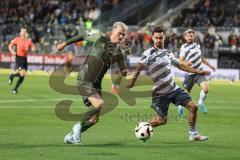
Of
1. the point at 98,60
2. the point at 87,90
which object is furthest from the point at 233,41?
the point at 87,90

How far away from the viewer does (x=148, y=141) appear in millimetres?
14125

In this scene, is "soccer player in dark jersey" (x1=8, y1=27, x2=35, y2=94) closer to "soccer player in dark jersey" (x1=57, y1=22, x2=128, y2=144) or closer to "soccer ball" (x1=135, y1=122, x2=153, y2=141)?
"soccer player in dark jersey" (x1=57, y1=22, x2=128, y2=144)

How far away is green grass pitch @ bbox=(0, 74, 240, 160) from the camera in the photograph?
1205 cm

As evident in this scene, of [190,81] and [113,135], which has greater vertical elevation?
[190,81]

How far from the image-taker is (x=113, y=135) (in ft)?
49.4

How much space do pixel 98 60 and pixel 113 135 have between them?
8.23 feet

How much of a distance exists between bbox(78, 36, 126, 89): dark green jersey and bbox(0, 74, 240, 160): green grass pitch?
1308 millimetres

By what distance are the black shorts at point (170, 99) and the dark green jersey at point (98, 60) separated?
143 cm

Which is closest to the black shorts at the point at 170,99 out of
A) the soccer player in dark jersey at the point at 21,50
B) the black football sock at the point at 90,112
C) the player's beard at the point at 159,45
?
the player's beard at the point at 159,45

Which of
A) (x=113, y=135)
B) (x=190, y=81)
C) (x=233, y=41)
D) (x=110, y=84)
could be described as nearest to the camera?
(x=113, y=135)

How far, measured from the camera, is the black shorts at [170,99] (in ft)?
45.5

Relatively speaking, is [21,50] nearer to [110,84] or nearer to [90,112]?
[110,84]

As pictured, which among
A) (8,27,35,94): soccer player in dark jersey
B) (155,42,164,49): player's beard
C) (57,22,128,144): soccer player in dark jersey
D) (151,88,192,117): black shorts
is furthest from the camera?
(8,27,35,94): soccer player in dark jersey

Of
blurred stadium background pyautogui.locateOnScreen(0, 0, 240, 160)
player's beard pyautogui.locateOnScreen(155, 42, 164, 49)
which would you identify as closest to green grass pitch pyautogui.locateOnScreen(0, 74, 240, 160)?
blurred stadium background pyautogui.locateOnScreen(0, 0, 240, 160)
